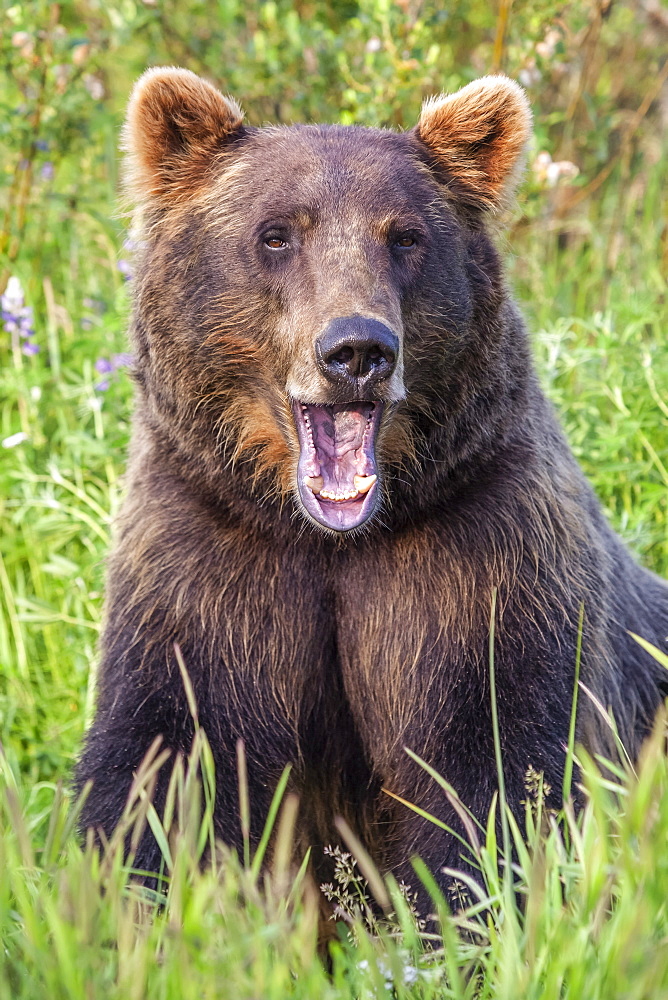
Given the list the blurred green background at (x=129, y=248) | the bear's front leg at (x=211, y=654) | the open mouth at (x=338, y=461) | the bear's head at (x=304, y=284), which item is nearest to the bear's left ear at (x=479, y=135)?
the bear's head at (x=304, y=284)

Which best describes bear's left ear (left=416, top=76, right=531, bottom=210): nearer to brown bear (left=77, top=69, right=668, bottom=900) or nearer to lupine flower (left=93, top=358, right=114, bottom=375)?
brown bear (left=77, top=69, right=668, bottom=900)

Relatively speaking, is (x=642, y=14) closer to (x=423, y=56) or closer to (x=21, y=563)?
(x=423, y=56)

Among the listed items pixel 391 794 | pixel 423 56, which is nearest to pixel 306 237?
pixel 391 794

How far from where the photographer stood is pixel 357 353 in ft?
9.90

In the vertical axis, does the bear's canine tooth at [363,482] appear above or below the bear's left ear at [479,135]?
below

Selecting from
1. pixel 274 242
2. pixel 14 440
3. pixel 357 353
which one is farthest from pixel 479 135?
pixel 14 440

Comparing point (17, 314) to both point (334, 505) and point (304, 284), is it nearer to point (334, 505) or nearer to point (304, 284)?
point (304, 284)

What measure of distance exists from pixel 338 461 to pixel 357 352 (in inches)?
17.0

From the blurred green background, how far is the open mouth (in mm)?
708

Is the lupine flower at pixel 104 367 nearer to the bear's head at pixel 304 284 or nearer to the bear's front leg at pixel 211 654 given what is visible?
the bear's head at pixel 304 284

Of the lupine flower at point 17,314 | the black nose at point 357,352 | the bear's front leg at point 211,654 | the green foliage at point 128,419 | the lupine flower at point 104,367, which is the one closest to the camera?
the green foliage at point 128,419

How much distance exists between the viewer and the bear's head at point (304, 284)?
329 cm

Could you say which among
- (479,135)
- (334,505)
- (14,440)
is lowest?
(334,505)

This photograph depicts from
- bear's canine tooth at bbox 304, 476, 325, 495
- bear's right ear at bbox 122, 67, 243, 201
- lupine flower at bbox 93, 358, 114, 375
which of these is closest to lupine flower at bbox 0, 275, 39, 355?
lupine flower at bbox 93, 358, 114, 375
